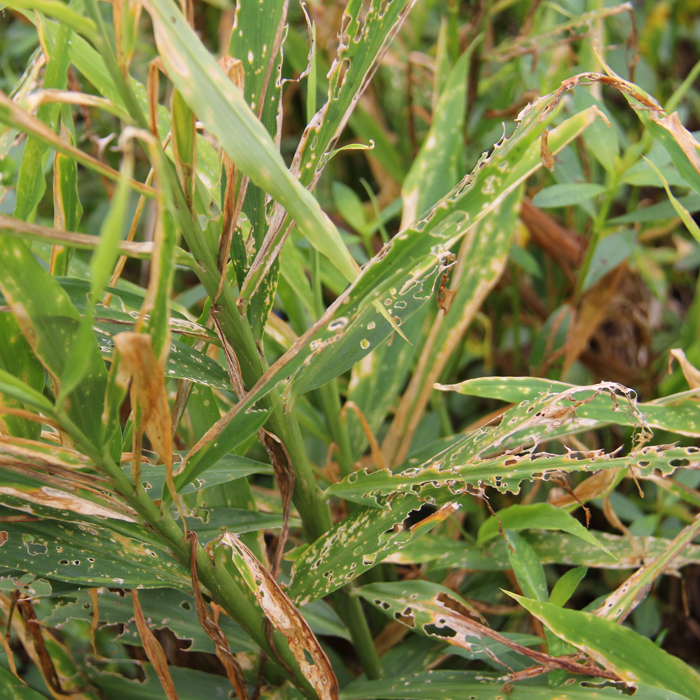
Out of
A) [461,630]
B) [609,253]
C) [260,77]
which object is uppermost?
[260,77]

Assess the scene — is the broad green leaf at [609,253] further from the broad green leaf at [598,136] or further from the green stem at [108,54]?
the green stem at [108,54]

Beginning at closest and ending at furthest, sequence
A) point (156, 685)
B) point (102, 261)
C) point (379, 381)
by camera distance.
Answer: point (102, 261) → point (156, 685) → point (379, 381)

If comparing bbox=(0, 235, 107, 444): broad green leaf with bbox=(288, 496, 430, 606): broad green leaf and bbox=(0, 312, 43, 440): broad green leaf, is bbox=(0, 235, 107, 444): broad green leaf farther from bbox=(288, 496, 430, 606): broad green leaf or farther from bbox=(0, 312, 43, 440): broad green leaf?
bbox=(288, 496, 430, 606): broad green leaf

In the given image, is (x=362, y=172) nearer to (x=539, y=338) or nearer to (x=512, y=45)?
(x=512, y=45)

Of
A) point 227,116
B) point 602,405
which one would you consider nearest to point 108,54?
point 227,116

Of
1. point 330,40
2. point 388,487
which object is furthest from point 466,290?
point 330,40

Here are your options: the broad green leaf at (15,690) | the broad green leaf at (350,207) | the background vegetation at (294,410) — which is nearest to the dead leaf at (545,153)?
the background vegetation at (294,410)

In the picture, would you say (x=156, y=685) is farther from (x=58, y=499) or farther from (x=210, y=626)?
(x=58, y=499)
